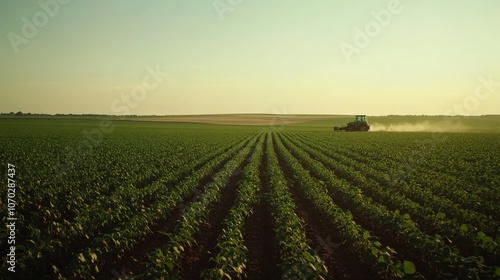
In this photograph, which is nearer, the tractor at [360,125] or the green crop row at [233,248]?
the green crop row at [233,248]

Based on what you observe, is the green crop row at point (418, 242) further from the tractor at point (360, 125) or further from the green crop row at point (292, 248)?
the tractor at point (360, 125)

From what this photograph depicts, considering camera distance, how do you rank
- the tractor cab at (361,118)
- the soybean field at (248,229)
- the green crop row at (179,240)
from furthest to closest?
the tractor cab at (361,118) → the soybean field at (248,229) → the green crop row at (179,240)

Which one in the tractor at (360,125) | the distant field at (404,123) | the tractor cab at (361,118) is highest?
the tractor cab at (361,118)

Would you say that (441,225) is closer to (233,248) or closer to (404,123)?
(233,248)

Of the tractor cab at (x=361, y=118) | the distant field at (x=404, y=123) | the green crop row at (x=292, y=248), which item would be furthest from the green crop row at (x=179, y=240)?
the distant field at (x=404, y=123)

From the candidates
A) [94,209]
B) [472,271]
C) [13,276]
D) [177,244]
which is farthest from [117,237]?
[472,271]

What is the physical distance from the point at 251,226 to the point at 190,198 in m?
4.15

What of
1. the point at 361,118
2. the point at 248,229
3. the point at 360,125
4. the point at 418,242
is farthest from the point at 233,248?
the point at 361,118

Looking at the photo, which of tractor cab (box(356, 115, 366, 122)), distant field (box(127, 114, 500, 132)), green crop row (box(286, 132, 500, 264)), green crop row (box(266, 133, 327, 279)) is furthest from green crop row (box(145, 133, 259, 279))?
distant field (box(127, 114, 500, 132))

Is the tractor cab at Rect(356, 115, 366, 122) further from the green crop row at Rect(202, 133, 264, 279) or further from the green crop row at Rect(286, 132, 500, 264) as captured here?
the green crop row at Rect(202, 133, 264, 279)


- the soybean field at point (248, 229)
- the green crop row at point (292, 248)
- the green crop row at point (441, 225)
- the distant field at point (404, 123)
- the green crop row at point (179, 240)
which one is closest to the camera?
the green crop row at point (179, 240)

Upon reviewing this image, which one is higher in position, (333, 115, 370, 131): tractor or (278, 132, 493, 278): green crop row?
(333, 115, 370, 131): tractor

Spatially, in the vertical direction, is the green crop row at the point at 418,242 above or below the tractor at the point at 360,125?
below

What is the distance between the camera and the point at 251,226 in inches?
401
